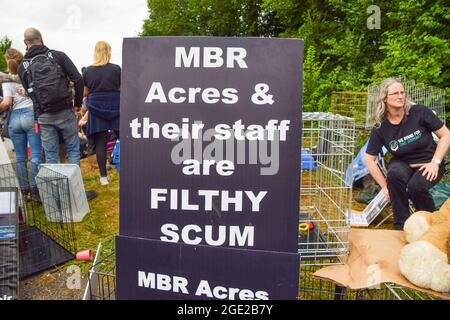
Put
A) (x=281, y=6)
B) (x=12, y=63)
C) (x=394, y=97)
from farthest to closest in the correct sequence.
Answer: (x=281, y=6)
(x=12, y=63)
(x=394, y=97)

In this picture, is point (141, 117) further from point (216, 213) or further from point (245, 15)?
point (245, 15)

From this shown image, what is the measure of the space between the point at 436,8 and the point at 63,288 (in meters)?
7.22

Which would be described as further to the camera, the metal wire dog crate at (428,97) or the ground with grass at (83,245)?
the metal wire dog crate at (428,97)

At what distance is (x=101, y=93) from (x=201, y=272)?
3719 millimetres

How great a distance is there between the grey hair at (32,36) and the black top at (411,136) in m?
3.43

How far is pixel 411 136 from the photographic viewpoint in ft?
11.5

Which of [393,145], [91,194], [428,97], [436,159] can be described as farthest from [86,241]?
[428,97]

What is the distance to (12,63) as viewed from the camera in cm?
487

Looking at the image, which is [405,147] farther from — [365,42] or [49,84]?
[365,42]

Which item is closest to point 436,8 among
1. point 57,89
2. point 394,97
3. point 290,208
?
point 394,97

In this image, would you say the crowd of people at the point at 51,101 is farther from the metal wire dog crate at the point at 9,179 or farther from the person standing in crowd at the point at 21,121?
the metal wire dog crate at the point at 9,179

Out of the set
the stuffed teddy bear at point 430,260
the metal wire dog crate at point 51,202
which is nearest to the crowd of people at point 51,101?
the metal wire dog crate at point 51,202

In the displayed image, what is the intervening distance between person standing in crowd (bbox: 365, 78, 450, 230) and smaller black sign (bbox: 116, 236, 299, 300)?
1.75 metres

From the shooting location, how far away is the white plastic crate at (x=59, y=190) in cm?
447
